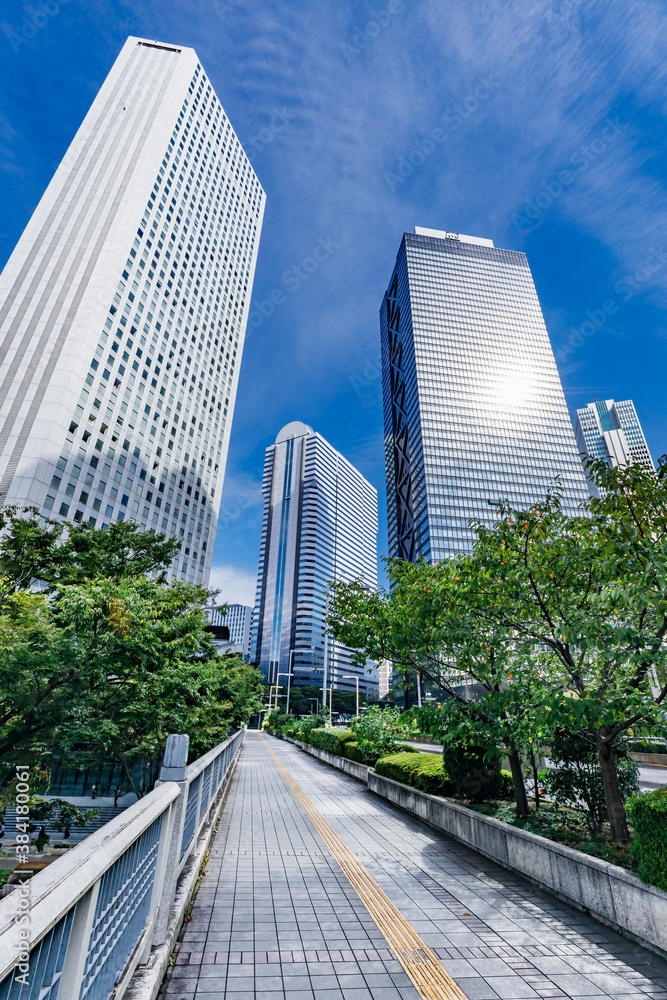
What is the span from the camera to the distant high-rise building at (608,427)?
553 ft

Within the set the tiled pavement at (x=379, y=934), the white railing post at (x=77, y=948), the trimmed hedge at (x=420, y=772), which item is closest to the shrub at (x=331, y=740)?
the trimmed hedge at (x=420, y=772)

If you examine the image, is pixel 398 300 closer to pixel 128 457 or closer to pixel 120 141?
pixel 120 141

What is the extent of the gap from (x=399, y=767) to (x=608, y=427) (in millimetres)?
200770

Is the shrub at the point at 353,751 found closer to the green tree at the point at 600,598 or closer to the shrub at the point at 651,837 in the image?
the green tree at the point at 600,598

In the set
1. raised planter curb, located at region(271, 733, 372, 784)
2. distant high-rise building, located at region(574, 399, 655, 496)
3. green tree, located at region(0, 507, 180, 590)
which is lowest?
raised planter curb, located at region(271, 733, 372, 784)

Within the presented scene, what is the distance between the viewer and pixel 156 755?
1527 centimetres

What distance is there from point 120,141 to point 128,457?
4805cm

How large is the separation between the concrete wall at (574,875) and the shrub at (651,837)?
0.13 meters

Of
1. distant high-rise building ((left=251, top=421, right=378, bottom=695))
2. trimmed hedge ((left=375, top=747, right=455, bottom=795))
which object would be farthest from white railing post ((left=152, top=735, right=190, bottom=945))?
distant high-rise building ((left=251, top=421, right=378, bottom=695))

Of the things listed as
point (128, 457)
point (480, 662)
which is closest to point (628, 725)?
point (480, 662)

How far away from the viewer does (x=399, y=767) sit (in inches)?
490

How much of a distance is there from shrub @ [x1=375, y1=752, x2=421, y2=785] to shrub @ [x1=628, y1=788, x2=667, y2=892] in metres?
7.48

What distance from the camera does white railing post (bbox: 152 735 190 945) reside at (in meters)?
3.86

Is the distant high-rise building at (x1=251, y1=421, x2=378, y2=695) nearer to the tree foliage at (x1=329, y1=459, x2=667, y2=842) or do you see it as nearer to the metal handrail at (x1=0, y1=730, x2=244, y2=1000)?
the tree foliage at (x1=329, y1=459, x2=667, y2=842)
